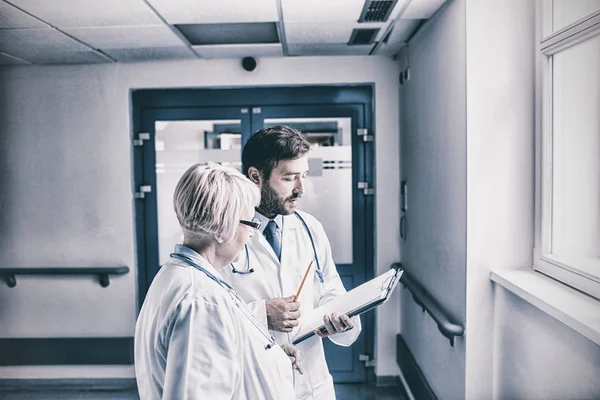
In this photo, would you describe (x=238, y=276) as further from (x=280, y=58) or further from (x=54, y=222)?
(x=54, y=222)

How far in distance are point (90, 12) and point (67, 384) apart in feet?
9.61

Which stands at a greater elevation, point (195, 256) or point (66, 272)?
point (195, 256)

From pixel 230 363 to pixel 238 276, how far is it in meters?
0.71

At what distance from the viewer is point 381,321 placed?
3744 mm

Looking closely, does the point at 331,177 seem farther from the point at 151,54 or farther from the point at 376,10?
the point at 151,54

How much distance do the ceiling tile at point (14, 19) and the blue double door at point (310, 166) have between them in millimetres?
1120

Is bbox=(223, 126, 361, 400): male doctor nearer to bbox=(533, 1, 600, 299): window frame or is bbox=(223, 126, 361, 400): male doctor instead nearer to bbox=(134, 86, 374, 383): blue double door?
bbox=(533, 1, 600, 299): window frame

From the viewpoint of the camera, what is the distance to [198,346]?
3.49 ft

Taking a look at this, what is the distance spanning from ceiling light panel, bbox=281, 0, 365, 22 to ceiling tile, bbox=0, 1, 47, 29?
4.53 ft

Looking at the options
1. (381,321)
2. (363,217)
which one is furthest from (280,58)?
(381,321)

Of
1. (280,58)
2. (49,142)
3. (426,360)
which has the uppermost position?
(280,58)

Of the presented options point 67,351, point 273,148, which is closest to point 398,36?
point 273,148

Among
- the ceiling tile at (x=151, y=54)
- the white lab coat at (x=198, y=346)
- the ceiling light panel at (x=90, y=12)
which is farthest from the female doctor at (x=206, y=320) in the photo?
the ceiling tile at (x=151, y=54)

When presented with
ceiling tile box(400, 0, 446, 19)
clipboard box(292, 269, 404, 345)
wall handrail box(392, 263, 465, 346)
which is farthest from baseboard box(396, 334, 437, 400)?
ceiling tile box(400, 0, 446, 19)
